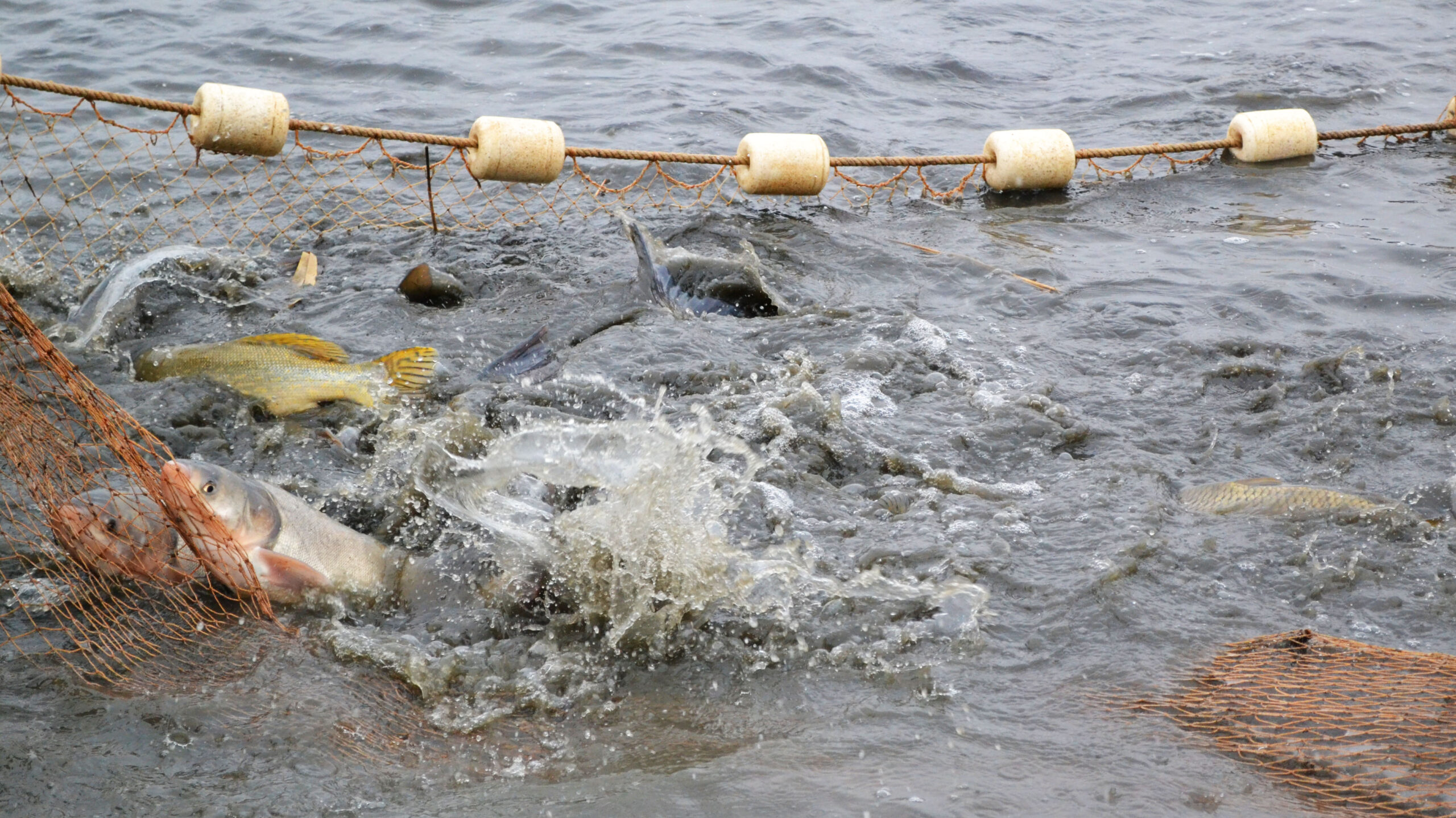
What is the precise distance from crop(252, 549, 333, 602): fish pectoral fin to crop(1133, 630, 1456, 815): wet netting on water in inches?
95.7

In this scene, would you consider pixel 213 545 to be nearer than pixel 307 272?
Yes

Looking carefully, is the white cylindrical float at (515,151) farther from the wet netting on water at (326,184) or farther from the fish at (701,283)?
the fish at (701,283)

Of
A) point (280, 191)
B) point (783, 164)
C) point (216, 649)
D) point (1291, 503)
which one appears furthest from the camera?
point (280, 191)

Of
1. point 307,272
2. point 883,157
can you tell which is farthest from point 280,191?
point 883,157

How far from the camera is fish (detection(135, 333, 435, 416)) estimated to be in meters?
4.83

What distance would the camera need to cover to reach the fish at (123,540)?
3.27 metres

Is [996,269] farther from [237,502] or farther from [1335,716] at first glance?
[237,502]

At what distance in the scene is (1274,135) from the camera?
8219 mm

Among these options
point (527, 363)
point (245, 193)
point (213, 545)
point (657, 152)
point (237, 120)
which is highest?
point (237, 120)

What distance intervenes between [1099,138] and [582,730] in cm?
763

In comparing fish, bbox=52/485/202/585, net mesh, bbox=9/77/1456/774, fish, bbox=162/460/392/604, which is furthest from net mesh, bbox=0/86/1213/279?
fish, bbox=52/485/202/585

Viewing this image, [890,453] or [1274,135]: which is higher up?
[1274,135]

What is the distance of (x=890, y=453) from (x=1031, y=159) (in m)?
4.04

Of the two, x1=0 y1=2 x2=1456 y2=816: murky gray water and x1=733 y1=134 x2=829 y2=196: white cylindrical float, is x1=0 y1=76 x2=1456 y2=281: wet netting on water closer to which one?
x1=733 y1=134 x2=829 y2=196: white cylindrical float
